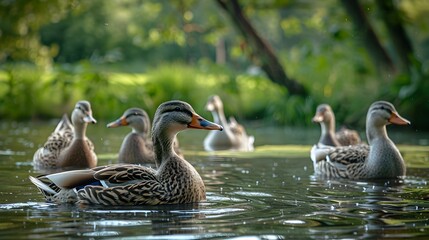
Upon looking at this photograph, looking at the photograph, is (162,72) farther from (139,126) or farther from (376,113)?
(376,113)

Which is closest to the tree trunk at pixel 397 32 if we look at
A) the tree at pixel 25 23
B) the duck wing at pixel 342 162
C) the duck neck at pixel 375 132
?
the tree at pixel 25 23

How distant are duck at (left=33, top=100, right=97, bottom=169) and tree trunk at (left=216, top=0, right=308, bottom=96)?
11.6 metres

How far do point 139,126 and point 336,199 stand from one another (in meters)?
5.62

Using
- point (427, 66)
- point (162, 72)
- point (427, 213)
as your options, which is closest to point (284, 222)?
point (427, 213)

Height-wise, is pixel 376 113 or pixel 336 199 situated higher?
pixel 376 113

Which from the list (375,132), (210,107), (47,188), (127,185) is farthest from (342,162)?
(210,107)

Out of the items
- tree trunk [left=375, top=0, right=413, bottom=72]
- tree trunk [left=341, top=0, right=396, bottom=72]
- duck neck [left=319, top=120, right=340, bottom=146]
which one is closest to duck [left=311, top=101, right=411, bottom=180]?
duck neck [left=319, top=120, right=340, bottom=146]

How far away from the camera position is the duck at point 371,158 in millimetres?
11375

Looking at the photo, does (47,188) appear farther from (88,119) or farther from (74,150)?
(88,119)

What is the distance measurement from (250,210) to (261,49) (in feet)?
54.9

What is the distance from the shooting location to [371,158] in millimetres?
11484

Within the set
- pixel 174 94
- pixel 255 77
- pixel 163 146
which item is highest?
pixel 255 77

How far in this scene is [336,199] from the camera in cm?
898

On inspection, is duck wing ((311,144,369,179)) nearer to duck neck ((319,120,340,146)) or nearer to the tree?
duck neck ((319,120,340,146))
